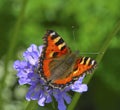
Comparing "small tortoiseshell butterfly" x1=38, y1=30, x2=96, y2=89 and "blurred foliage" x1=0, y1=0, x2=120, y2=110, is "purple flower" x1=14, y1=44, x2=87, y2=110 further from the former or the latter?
"blurred foliage" x1=0, y1=0, x2=120, y2=110

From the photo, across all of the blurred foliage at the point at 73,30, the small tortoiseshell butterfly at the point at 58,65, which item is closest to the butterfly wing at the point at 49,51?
the small tortoiseshell butterfly at the point at 58,65

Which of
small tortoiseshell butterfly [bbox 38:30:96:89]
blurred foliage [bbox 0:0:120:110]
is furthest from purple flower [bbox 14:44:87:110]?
blurred foliage [bbox 0:0:120:110]

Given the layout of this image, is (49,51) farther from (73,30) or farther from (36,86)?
(73,30)

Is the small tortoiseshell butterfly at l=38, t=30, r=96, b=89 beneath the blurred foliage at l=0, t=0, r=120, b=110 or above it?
above

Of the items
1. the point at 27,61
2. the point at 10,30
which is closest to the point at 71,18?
the point at 10,30

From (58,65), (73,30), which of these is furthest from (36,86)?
(73,30)
